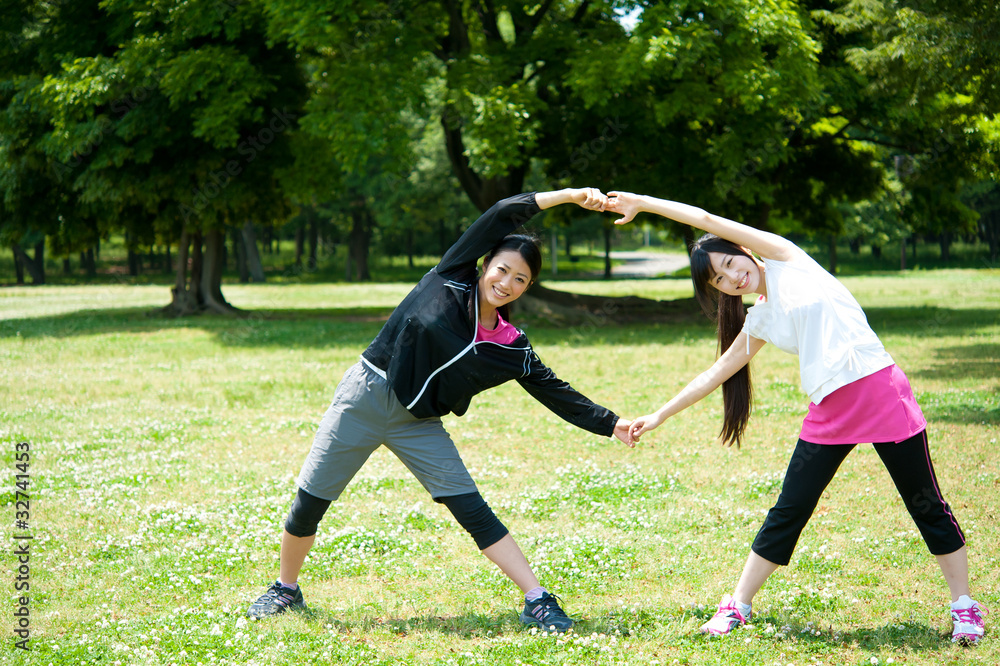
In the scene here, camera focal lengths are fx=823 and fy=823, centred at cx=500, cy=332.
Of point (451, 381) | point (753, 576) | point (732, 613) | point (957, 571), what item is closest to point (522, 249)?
point (451, 381)

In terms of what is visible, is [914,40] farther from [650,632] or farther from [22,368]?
[22,368]

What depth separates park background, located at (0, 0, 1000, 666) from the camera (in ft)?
15.1

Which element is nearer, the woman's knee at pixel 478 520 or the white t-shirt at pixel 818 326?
the white t-shirt at pixel 818 326

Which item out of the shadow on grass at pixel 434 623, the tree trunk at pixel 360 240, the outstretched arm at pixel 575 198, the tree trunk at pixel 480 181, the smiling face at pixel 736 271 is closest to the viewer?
the outstretched arm at pixel 575 198

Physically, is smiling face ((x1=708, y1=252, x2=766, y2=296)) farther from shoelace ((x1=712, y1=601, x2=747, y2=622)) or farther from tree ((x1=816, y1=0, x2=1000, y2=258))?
tree ((x1=816, y1=0, x2=1000, y2=258))

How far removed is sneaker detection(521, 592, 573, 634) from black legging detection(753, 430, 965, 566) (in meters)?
1.07

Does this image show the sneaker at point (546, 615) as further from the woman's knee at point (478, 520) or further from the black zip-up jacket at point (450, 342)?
the black zip-up jacket at point (450, 342)

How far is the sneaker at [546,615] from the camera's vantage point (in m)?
4.20

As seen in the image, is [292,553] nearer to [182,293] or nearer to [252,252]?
[182,293]

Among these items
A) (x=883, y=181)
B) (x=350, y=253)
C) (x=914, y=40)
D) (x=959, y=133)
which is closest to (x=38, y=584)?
(x=914, y=40)

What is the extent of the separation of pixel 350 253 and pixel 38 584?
176 feet

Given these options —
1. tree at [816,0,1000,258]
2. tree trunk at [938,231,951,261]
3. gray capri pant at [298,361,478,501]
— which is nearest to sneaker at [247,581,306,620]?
gray capri pant at [298,361,478,501]

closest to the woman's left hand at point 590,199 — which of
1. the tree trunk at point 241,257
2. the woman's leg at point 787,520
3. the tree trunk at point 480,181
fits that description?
the woman's leg at point 787,520

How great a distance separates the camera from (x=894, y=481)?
4.04m
